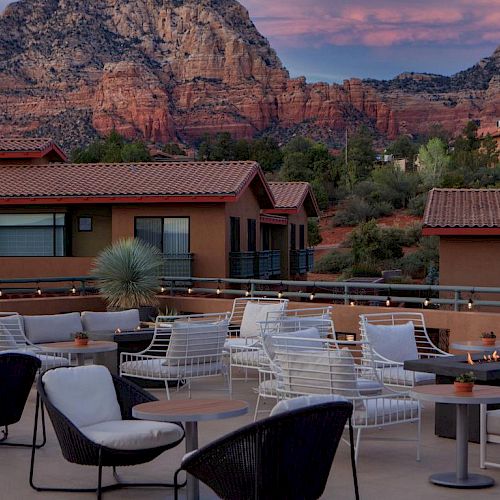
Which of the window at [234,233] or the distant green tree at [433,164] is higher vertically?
the distant green tree at [433,164]

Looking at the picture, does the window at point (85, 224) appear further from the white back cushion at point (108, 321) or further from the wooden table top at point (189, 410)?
the wooden table top at point (189, 410)

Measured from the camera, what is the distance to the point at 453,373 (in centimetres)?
938

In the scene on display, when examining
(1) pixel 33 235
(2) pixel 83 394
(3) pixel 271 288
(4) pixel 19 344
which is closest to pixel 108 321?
(4) pixel 19 344

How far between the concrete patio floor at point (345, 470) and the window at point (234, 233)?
17.3 m

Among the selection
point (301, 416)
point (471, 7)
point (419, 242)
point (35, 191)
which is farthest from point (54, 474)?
point (471, 7)

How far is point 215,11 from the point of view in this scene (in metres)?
133

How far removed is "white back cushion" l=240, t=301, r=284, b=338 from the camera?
14.6m

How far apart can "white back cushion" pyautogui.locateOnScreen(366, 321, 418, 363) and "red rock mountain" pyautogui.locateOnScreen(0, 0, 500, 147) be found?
311 feet

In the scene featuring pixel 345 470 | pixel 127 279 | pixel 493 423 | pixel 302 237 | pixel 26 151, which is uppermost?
pixel 26 151

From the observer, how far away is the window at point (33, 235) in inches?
1115

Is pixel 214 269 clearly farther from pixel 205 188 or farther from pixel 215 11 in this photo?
pixel 215 11

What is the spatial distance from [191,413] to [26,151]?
82.3 feet

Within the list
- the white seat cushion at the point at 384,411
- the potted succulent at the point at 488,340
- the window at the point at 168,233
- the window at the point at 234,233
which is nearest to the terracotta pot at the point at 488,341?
the potted succulent at the point at 488,340

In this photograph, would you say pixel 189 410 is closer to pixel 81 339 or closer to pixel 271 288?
pixel 81 339
